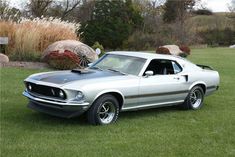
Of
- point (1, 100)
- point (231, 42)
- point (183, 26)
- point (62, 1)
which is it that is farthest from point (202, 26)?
point (1, 100)

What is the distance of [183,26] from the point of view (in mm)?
45875

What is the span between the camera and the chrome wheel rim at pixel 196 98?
32.7 feet

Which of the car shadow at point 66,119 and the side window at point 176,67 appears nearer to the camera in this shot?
the car shadow at point 66,119

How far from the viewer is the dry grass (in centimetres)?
1817

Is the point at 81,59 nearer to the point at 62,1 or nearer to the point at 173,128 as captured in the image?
the point at 173,128

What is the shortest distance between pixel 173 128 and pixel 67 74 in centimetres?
215

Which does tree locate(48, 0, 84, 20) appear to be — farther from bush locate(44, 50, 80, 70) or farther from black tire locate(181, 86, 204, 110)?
black tire locate(181, 86, 204, 110)

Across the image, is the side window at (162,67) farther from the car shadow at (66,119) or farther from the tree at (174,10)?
the tree at (174,10)

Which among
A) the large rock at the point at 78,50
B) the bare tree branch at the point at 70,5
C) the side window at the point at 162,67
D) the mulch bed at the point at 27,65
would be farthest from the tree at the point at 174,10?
the side window at the point at 162,67

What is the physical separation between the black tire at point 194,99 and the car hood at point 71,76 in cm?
196

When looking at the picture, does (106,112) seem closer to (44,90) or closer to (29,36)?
(44,90)

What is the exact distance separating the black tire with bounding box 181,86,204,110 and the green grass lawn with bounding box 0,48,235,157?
195mm

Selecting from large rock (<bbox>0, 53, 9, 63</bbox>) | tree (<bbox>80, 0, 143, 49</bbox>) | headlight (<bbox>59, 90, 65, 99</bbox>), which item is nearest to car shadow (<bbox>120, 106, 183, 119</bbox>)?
headlight (<bbox>59, 90, 65, 99</bbox>)

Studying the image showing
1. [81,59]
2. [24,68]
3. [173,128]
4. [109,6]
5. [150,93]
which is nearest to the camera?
[173,128]
